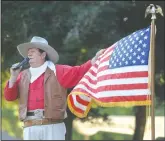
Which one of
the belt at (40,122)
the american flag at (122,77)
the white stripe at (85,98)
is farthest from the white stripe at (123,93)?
the belt at (40,122)

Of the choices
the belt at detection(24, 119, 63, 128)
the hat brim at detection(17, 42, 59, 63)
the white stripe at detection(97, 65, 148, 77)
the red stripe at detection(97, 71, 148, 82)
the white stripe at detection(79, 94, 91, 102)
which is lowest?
the belt at detection(24, 119, 63, 128)

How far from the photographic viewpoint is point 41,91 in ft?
15.0

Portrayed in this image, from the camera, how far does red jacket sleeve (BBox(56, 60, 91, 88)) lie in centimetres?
459

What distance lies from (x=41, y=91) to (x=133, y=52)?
36.8 inches

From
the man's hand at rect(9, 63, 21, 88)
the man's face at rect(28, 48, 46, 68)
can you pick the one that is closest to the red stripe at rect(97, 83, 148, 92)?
the man's face at rect(28, 48, 46, 68)

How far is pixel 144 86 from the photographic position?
430 cm

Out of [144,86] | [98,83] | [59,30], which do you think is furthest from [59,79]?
[59,30]

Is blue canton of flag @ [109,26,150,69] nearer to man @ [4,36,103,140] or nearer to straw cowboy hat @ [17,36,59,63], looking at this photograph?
man @ [4,36,103,140]

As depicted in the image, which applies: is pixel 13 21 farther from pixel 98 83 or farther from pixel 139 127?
pixel 139 127

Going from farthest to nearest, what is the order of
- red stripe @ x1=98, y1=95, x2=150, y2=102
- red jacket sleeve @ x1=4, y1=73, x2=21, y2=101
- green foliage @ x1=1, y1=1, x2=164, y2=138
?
green foliage @ x1=1, y1=1, x2=164, y2=138 → red jacket sleeve @ x1=4, y1=73, x2=21, y2=101 → red stripe @ x1=98, y1=95, x2=150, y2=102

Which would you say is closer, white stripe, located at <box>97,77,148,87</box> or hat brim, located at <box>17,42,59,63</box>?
white stripe, located at <box>97,77,148,87</box>

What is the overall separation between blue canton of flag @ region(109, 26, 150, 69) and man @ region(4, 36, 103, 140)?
0.38 metres

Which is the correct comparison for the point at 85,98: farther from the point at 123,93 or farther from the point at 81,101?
the point at 123,93

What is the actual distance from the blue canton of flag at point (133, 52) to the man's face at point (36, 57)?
26.0 inches
